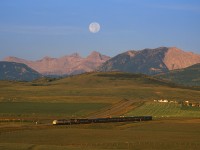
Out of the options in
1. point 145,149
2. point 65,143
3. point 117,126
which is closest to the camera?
point 145,149

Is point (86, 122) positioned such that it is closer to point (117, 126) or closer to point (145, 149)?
point (117, 126)

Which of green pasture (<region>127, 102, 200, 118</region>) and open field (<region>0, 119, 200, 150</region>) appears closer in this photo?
open field (<region>0, 119, 200, 150</region>)

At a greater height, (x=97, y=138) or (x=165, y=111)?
(x=97, y=138)

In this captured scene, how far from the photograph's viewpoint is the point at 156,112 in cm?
15888

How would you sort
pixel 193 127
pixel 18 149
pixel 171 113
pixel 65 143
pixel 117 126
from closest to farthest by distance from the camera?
1. pixel 18 149
2. pixel 65 143
3. pixel 193 127
4. pixel 117 126
5. pixel 171 113

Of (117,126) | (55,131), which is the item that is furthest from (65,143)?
(117,126)

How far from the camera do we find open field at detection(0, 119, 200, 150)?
238ft

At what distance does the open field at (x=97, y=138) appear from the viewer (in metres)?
72.5

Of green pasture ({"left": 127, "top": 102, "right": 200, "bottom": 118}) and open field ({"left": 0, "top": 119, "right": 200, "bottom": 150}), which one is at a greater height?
open field ({"left": 0, "top": 119, "right": 200, "bottom": 150})

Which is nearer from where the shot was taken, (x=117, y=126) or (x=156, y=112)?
(x=117, y=126)

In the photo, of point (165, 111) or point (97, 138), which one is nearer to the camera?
point (97, 138)

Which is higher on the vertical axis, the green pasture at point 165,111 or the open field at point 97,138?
the open field at point 97,138

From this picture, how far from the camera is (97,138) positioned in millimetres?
83688

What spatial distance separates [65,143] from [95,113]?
264ft
